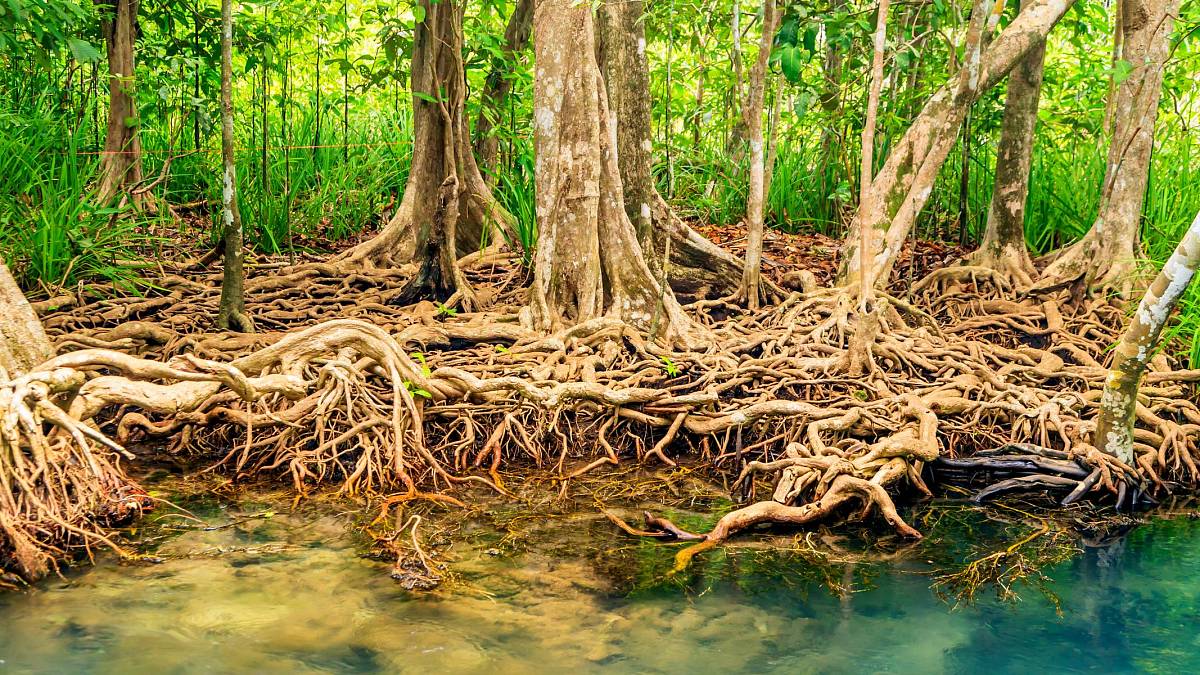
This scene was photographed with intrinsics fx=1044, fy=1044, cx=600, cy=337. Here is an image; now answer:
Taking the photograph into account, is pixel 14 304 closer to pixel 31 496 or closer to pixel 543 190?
pixel 31 496

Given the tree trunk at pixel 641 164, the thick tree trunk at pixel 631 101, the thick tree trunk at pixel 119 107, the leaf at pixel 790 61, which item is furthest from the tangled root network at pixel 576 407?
the thick tree trunk at pixel 119 107

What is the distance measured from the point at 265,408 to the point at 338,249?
3.47 m

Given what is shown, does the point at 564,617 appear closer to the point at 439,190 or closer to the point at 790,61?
the point at 790,61

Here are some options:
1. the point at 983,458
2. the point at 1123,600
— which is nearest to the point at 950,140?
the point at 983,458

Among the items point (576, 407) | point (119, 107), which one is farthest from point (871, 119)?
point (119, 107)

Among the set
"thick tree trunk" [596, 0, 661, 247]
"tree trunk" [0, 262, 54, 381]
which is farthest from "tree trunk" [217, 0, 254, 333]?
"thick tree trunk" [596, 0, 661, 247]

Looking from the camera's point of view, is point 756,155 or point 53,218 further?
point 53,218

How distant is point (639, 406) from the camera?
5.44 m

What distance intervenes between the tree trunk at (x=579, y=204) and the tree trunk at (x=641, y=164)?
410 mm

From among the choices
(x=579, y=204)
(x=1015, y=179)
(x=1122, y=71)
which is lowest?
(x=579, y=204)

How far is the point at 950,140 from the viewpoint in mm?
5688

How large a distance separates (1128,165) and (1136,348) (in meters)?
2.81

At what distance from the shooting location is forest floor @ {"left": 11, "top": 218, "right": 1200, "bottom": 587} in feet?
15.4

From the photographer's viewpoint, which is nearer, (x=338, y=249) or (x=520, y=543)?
(x=520, y=543)
